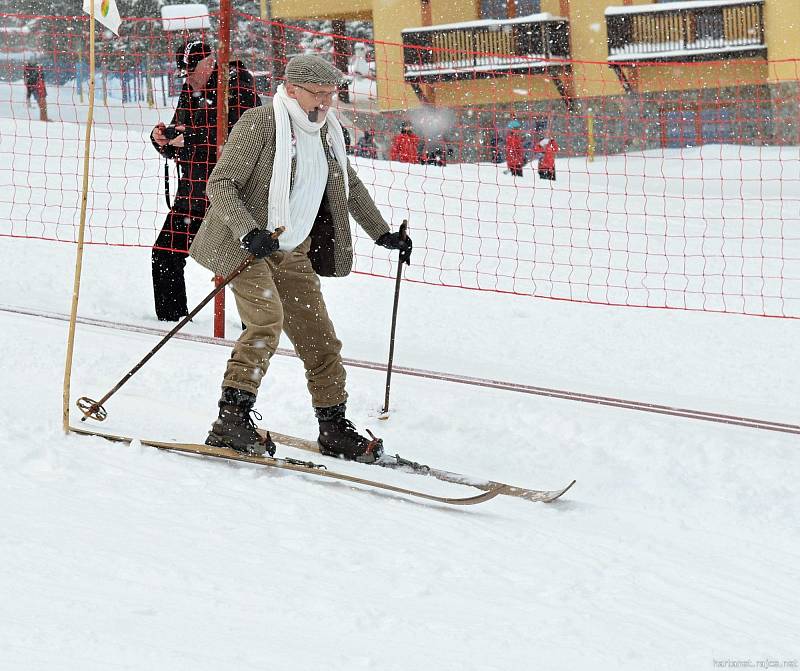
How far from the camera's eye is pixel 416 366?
603 centimetres

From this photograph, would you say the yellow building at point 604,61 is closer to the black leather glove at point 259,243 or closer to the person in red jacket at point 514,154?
the person in red jacket at point 514,154

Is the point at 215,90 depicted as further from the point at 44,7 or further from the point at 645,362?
the point at 44,7

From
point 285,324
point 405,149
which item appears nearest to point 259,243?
point 285,324

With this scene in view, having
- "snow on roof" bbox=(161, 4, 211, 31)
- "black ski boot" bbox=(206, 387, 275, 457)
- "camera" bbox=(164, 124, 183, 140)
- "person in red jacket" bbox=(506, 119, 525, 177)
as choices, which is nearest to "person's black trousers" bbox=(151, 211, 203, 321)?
"camera" bbox=(164, 124, 183, 140)

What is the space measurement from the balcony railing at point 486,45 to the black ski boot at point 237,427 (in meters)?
17.3

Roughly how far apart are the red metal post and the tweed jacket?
2164mm

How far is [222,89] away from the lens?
21.6 ft

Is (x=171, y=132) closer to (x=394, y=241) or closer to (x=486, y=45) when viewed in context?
(x=394, y=241)

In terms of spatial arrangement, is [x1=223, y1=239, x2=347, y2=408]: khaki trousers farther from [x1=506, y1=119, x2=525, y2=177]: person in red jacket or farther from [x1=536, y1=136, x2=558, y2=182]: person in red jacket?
[x1=536, y1=136, x2=558, y2=182]: person in red jacket

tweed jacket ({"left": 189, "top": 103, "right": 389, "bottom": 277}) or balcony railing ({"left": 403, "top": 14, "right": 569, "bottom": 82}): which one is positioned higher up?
balcony railing ({"left": 403, "top": 14, "right": 569, "bottom": 82})

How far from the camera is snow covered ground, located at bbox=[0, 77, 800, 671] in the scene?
258cm

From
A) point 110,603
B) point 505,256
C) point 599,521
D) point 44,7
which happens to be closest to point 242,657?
point 110,603

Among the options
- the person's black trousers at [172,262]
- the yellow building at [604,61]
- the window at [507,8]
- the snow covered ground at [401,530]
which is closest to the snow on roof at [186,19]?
the person's black trousers at [172,262]

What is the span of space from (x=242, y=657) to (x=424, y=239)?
31.0 feet
